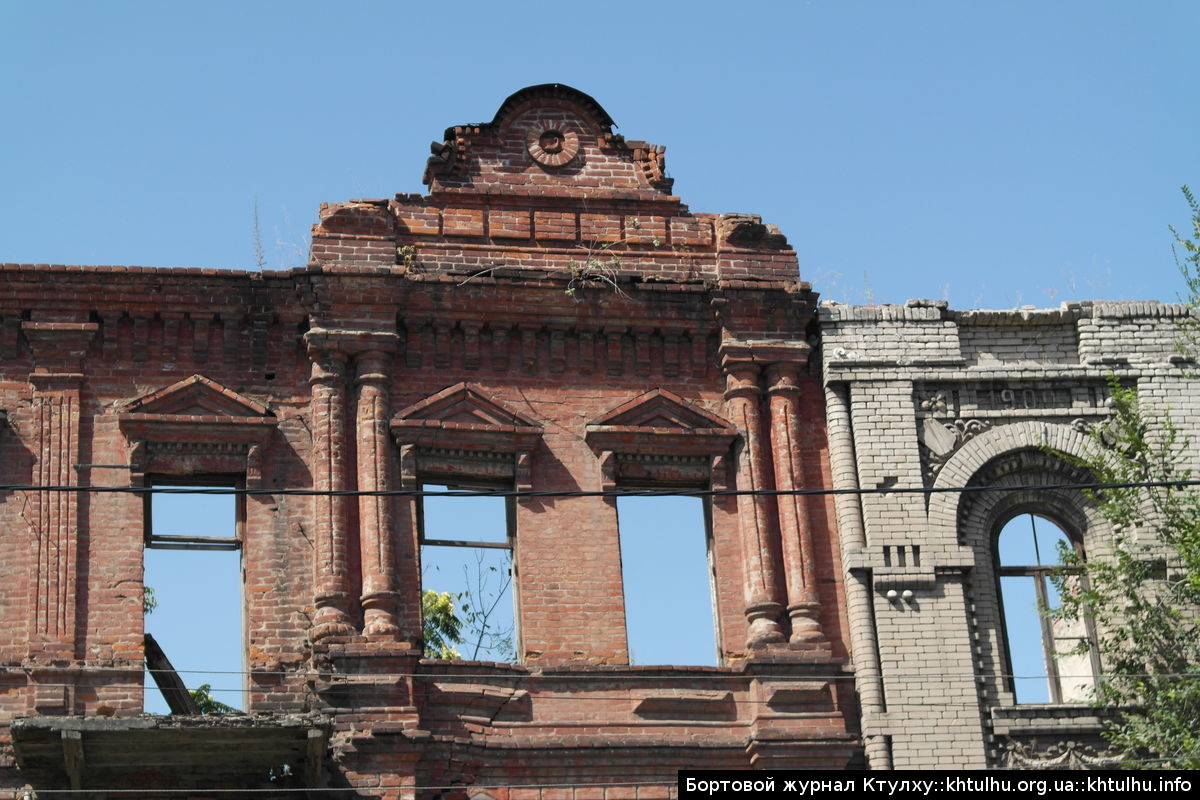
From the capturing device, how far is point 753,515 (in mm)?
20484

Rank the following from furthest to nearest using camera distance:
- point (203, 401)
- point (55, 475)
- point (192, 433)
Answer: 1. point (203, 401)
2. point (192, 433)
3. point (55, 475)

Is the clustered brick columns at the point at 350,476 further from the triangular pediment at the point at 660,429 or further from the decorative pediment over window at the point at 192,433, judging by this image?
the triangular pediment at the point at 660,429

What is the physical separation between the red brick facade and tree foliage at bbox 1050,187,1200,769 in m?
2.51

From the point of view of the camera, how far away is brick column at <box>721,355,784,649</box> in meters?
20.0

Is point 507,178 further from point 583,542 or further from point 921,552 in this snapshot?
point 921,552

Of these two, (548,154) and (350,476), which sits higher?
(548,154)

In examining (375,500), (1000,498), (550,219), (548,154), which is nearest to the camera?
(375,500)

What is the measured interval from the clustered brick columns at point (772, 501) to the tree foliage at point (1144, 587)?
7.84 ft

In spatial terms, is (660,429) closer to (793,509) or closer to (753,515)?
(753,515)

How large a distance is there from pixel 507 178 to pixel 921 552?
5.73 metres

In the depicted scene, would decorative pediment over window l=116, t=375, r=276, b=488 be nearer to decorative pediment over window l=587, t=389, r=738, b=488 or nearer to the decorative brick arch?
decorative pediment over window l=587, t=389, r=738, b=488

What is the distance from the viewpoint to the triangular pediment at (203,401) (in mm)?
20125

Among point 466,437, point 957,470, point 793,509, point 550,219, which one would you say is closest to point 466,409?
point 466,437

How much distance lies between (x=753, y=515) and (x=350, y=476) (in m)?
3.89
